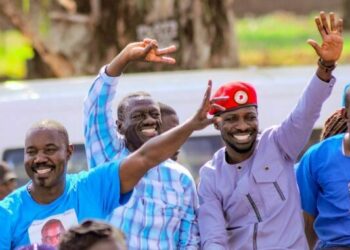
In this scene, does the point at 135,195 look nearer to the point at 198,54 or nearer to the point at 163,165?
the point at 163,165

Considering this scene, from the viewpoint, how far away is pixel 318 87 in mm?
6398

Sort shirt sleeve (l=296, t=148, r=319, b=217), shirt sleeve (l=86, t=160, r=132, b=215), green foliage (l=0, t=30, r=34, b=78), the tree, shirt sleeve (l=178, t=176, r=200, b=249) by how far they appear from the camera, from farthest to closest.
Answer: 1. green foliage (l=0, t=30, r=34, b=78)
2. the tree
3. shirt sleeve (l=296, t=148, r=319, b=217)
4. shirt sleeve (l=178, t=176, r=200, b=249)
5. shirt sleeve (l=86, t=160, r=132, b=215)

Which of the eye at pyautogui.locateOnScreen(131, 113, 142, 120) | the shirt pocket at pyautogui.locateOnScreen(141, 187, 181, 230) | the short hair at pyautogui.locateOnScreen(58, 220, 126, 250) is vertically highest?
the eye at pyautogui.locateOnScreen(131, 113, 142, 120)

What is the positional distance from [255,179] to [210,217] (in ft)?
0.89

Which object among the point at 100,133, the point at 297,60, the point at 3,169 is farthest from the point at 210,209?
the point at 297,60

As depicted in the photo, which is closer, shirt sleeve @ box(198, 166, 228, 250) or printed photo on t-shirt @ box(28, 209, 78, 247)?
printed photo on t-shirt @ box(28, 209, 78, 247)

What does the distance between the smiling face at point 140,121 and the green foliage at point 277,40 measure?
411 inches

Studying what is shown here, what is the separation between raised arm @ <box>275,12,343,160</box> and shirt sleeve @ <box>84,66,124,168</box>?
0.79 meters

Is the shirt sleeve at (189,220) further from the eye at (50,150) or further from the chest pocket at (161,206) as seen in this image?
the eye at (50,150)

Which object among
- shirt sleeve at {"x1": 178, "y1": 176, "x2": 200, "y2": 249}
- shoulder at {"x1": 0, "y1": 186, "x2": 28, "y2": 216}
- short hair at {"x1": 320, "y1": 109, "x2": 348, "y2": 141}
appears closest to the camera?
shoulder at {"x1": 0, "y1": 186, "x2": 28, "y2": 216}

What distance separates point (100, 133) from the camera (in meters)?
6.66

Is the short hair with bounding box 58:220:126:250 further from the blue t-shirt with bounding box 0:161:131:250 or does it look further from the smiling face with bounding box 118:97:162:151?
the smiling face with bounding box 118:97:162:151

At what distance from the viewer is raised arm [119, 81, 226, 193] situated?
5.70 meters

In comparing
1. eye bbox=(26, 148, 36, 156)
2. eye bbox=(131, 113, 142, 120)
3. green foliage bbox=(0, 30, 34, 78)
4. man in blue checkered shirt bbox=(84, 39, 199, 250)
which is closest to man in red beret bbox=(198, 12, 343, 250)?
man in blue checkered shirt bbox=(84, 39, 199, 250)
